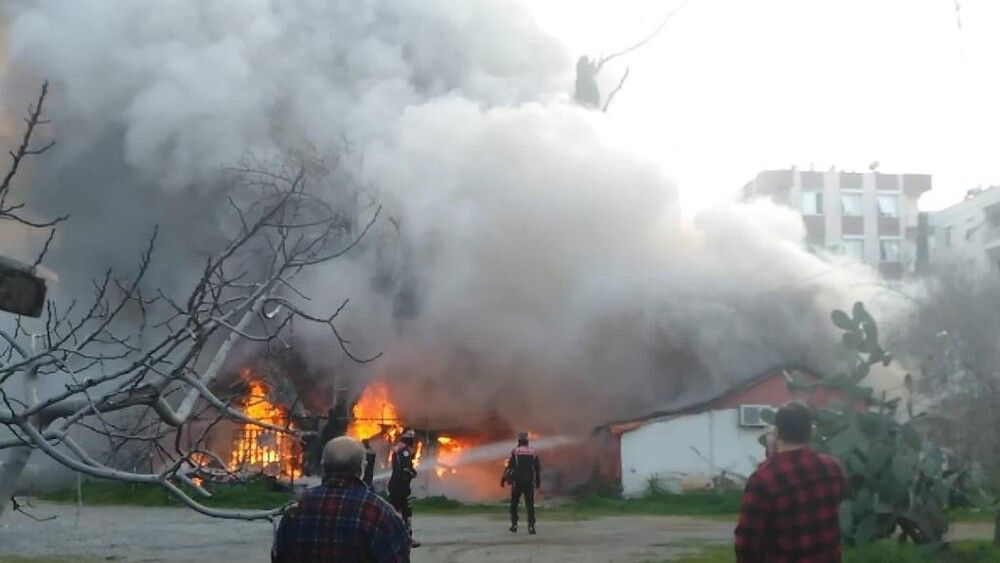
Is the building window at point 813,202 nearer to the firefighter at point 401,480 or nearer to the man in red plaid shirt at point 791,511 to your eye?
the firefighter at point 401,480

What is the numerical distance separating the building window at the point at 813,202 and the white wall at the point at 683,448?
33248 millimetres

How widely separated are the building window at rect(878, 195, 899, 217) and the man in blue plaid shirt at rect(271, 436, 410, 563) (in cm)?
5314

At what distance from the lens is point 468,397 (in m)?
23.5

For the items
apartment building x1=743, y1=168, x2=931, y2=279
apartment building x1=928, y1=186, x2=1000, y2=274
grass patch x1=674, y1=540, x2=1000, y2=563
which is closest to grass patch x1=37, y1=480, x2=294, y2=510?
grass patch x1=674, y1=540, x2=1000, y2=563

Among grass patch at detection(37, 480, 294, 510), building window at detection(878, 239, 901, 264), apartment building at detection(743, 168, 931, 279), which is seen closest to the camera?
grass patch at detection(37, 480, 294, 510)

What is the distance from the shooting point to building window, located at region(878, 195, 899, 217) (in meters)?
53.4

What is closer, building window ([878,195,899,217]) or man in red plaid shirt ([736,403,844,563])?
man in red plaid shirt ([736,403,844,563])

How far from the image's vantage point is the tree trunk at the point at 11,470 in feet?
14.0

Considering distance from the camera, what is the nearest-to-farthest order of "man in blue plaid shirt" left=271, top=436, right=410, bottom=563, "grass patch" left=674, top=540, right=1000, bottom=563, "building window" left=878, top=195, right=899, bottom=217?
1. "man in blue plaid shirt" left=271, top=436, right=410, bottom=563
2. "grass patch" left=674, top=540, right=1000, bottom=563
3. "building window" left=878, top=195, right=899, bottom=217

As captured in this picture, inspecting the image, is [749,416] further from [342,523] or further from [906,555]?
[342,523]

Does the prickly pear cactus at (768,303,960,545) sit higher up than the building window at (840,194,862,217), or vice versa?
the building window at (840,194,862,217)

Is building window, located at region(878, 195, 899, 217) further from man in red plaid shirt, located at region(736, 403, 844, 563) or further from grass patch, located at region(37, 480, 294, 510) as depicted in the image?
man in red plaid shirt, located at region(736, 403, 844, 563)

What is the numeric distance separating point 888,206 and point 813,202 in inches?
152

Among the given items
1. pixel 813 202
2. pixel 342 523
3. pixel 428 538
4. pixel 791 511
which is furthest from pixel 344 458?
pixel 813 202
